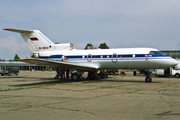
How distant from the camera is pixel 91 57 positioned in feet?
75.7

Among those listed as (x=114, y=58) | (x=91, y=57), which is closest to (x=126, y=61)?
(x=114, y=58)

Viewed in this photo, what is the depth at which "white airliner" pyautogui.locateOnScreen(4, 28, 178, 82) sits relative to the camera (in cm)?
2041

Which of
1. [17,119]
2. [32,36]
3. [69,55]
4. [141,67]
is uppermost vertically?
[32,36]

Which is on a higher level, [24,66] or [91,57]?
[91,57]

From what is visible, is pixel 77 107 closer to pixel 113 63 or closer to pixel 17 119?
pixel 17 119

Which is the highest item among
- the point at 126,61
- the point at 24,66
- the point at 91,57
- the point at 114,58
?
the point at 91,57

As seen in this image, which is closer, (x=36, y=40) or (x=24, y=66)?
(x=36, y=40)

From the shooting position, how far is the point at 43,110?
7691 mm

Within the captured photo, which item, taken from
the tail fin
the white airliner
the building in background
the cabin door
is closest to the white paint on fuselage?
the white airliner

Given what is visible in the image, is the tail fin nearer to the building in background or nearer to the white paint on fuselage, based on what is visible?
the white paint on fuselage

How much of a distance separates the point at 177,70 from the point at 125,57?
49.7 feet

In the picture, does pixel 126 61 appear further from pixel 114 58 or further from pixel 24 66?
pixel 24 66

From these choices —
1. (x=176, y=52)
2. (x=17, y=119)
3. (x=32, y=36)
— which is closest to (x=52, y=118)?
(x=17, y=119)

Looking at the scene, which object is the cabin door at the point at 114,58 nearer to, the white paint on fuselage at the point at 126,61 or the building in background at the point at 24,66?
the white paint on fuselage at the point at 126,61
